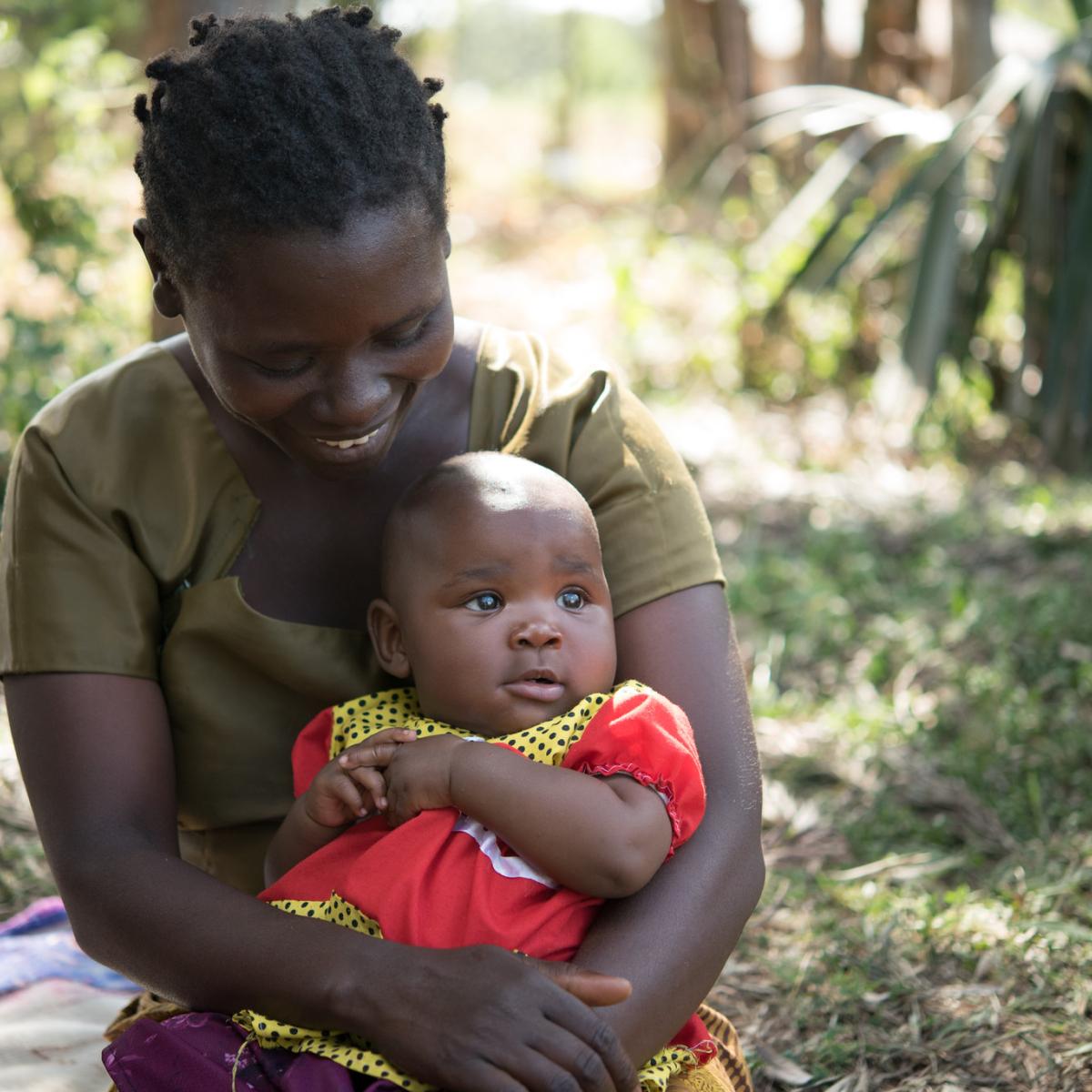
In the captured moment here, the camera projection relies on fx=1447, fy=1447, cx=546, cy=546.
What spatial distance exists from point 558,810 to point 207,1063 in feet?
1.64

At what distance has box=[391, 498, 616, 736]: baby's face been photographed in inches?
73.1

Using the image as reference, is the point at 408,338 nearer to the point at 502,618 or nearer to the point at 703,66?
the point at 502,618

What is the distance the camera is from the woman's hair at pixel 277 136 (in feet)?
5.54

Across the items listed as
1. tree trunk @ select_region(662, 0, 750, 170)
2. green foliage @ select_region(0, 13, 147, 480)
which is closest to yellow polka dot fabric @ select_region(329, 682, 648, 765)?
green foliage @ select_region(0, 13, 147, 480)

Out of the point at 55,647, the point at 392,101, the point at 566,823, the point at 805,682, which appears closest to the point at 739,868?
the point at 566,823

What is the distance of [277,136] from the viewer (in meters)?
1.69

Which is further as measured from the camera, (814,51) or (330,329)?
(814,51)

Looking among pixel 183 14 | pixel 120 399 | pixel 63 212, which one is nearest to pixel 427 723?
pixel 120 399

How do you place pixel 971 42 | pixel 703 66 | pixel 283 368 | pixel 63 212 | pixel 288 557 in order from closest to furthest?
pixel 283 368
pixel 288 557
pixel 63 212
pixel 971 42
pixel 703 66

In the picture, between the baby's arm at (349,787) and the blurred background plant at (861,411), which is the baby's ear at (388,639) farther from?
the blurred background plant at (861,411)

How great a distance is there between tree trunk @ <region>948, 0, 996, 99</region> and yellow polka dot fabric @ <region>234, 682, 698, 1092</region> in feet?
15.7

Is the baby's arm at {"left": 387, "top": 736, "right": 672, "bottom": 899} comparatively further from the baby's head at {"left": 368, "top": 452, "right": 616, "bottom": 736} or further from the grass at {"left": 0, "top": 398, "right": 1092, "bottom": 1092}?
the grass at {"left": 0, "top": 398, "right": 1092, "bottom": 1092}

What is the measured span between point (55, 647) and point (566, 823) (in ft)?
2.41

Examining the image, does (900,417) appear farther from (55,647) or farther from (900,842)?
(55,647)
